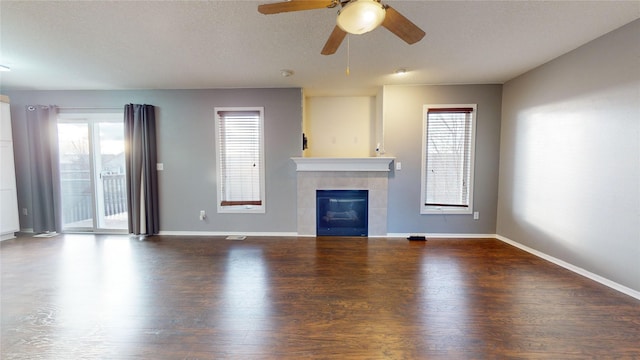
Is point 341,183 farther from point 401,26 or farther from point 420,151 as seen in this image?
point 401,26

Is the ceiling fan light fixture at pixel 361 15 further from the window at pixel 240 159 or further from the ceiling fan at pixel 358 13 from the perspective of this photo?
the window at pixel 240 159

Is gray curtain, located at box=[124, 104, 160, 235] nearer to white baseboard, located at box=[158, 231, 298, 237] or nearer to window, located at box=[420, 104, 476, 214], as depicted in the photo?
white baseboard, located at box=[158, 231, 298, 237]

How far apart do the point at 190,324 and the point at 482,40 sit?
3.83 metres

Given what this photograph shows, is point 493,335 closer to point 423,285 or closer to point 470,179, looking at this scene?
point 423,285

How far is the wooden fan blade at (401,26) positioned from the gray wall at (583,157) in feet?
7.59

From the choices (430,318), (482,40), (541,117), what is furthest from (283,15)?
(541,117)

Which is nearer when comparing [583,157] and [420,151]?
[583,157]

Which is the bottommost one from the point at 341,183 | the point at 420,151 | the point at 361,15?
the point at 341,183

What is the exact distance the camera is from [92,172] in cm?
427

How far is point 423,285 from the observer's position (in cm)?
250

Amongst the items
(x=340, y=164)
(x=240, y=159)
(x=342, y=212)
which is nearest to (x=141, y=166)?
(x=240, y=159)

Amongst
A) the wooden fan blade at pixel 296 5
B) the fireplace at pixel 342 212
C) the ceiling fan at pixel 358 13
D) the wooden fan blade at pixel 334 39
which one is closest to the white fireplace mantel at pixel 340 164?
the fireplace at pixel 342 212

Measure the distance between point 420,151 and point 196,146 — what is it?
3.88m

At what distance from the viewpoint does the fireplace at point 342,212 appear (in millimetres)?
4191
